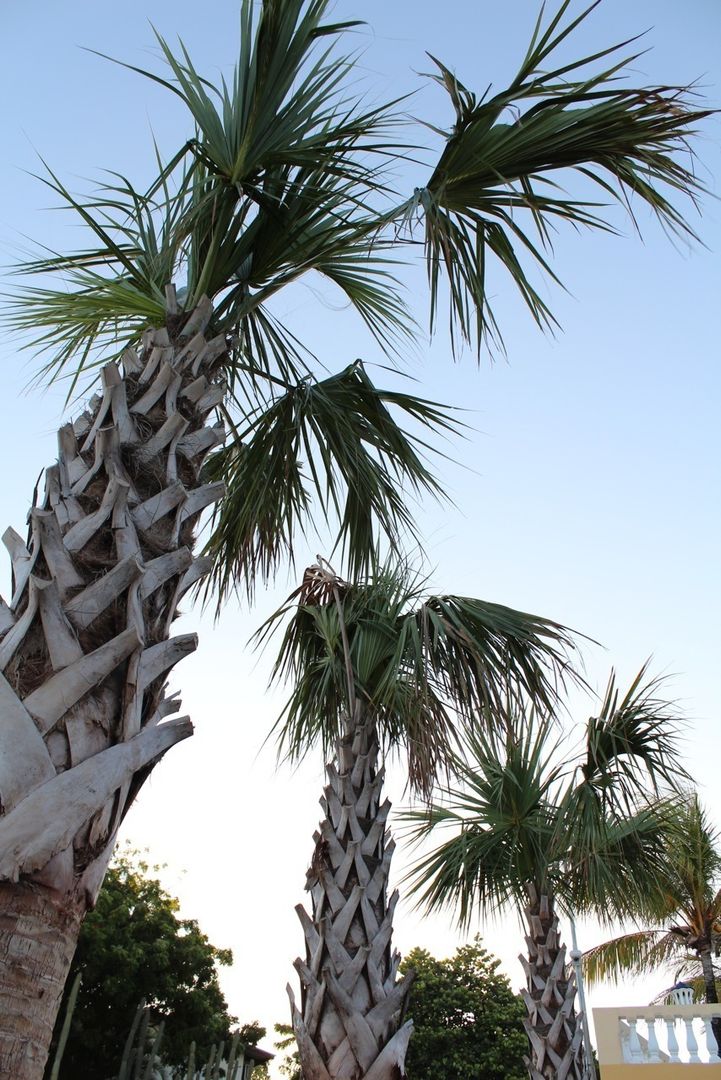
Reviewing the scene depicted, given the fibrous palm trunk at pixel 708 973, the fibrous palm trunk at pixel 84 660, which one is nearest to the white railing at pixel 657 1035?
the fibrous palm trunk at pixel 708 973

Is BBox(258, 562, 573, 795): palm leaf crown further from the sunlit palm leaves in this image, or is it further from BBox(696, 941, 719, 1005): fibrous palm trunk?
BBox(696, 941, 719, 1005): fibrous palm trunk

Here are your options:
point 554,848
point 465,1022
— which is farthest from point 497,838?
point 465,1022

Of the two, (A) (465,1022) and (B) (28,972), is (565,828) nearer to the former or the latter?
(B) (28,972)

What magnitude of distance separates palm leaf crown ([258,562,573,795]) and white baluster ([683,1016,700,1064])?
19.8ft

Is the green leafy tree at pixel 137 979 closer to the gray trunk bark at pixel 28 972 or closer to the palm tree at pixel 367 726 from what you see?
the palm tree at pixel 367 726

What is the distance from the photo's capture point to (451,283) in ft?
12.7

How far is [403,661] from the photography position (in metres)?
5.86

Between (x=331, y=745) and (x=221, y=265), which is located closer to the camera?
(x=221, y=265)

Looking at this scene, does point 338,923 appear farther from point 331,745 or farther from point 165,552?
point 165,552

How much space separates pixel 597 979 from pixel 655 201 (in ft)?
73.7

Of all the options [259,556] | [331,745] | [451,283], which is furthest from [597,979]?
[451,283]

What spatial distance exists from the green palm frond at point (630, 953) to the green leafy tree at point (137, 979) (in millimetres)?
9068

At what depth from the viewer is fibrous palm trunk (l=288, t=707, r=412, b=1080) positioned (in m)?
4.73

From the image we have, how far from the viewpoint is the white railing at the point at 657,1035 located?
9.45 meters
